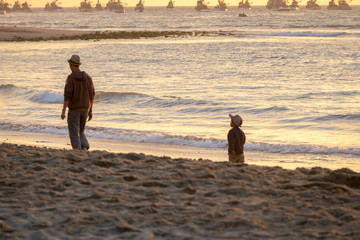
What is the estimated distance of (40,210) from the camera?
17.8 feet

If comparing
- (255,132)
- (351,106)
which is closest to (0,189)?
(255,132)

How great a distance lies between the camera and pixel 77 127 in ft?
28.5

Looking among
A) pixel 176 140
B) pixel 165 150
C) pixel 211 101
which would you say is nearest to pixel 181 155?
pixel 165 150

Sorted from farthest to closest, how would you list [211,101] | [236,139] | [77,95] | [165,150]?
1. [211,101]
2. [165,150]
3. [77,95]
4. [236,139]

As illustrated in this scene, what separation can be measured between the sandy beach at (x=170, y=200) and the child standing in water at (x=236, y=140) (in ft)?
A: 2.42

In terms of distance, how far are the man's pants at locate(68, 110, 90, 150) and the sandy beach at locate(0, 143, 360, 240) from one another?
1070 mm

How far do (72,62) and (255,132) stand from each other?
571cm

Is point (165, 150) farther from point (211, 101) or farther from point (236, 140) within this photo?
point (211, 101)

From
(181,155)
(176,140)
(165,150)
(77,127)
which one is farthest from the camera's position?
(176,140)

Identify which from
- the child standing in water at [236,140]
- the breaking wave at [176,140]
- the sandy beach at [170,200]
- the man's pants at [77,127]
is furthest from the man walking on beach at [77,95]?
the breaking wave at [176,140]

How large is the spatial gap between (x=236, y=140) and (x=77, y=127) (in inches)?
101

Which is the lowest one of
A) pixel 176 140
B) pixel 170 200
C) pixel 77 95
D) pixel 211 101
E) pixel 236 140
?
pixel 211 101

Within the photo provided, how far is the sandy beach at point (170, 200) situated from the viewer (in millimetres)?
4852

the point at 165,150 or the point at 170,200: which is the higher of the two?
the point at 170,200
